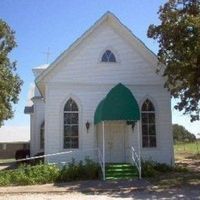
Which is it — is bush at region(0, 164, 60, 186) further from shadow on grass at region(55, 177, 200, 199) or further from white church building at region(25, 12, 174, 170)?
white church building at region(25, 12, 174, 170)

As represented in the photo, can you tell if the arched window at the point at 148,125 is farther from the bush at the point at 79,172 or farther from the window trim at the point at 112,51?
the bush at the point at 79,172

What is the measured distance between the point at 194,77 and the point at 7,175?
9936 millimetres

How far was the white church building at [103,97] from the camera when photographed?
21.8 m

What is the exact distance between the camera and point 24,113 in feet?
120

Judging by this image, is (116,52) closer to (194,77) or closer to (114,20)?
(114,20)

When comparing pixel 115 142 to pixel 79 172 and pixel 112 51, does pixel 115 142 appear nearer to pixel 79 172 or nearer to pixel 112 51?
pixel 79 172

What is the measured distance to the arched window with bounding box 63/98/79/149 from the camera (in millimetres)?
21797

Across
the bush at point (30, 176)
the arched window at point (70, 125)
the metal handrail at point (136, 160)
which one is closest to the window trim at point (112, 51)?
the arched window at point (70, 125)

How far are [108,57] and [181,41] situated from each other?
616cm

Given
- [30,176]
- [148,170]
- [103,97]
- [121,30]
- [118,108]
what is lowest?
[30,176]

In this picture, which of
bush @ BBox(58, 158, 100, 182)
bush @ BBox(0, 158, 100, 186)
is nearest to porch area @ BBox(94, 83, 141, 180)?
bush @ BBox(58, 158, 100, 182)

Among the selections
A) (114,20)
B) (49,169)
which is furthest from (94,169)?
(114,20)

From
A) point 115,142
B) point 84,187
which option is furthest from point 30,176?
point 115,142

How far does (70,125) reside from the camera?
2192 centimetres
